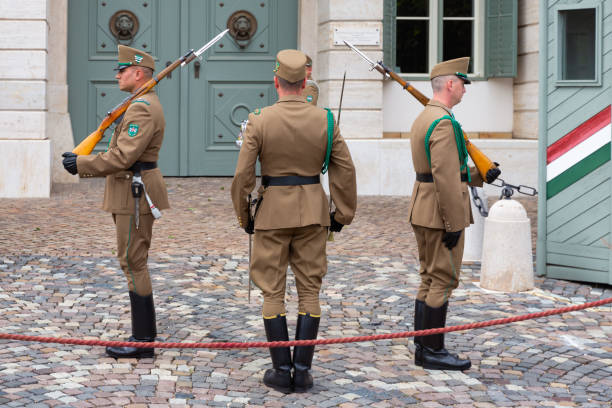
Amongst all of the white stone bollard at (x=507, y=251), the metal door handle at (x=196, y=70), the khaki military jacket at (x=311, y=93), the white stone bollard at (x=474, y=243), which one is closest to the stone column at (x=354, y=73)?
the metal door handle at (x=196, y=70)

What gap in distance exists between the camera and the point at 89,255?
27.2ft

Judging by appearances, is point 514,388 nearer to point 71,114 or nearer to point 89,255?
point 89,255

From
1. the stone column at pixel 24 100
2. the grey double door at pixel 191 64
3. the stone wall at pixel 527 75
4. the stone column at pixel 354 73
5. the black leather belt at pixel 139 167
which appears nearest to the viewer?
the black leather belt at pixel 139 167

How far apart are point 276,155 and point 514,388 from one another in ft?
5.61

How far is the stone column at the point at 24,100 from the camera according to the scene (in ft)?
39.6

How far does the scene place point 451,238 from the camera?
5.18 meters

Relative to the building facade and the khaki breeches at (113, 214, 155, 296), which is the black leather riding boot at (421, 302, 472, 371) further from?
the building facade

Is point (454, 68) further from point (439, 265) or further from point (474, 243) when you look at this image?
point (474, 243)

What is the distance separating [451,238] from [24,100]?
8449 millimetres

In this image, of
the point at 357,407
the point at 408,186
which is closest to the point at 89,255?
the point at 357,407

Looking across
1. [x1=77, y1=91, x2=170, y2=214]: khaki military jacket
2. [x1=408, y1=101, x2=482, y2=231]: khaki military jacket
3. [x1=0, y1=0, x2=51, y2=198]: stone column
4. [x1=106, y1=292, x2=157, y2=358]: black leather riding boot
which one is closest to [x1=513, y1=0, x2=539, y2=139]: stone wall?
[x1=0, y1=0, x2=51, y2=198]: stone column

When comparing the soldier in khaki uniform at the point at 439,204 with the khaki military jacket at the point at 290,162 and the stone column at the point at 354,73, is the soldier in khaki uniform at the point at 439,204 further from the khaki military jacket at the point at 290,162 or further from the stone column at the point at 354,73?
the stone column at the point at 354,73

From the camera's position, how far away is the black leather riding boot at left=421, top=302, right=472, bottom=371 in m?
5.20

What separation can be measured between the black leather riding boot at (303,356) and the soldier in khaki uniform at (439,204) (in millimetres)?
755
